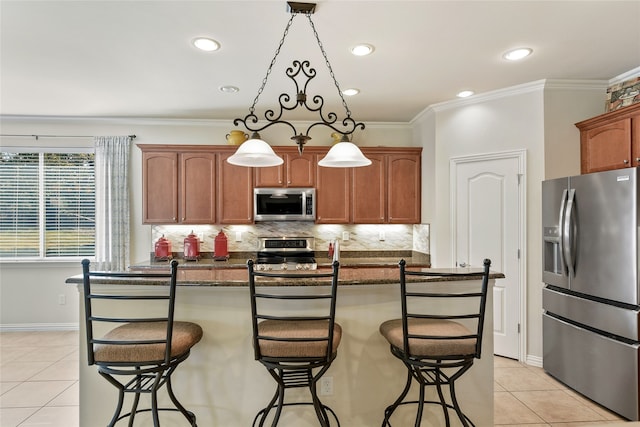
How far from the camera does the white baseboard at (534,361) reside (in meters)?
3.30

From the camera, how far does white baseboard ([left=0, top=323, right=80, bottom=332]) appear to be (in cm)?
441

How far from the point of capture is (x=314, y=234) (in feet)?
15.3

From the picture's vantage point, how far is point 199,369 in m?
2.11

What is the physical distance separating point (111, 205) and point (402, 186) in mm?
3723

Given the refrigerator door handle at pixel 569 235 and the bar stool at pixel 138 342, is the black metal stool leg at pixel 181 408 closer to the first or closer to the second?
the bar stool at pixel 138 342

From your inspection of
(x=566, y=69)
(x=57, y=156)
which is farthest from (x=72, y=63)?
(x=566, y=69)

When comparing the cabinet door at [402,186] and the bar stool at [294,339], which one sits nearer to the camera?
the bar stool at [294,339]

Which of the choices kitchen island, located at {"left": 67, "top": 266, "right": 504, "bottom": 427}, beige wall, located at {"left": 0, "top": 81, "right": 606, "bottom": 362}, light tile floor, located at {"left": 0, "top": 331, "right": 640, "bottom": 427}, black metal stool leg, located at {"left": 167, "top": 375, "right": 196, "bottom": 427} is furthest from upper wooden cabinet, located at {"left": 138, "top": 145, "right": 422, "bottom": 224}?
black metal stool leg, located at {"left": 167, "top": 375, "right": 196, "bottom": 427}

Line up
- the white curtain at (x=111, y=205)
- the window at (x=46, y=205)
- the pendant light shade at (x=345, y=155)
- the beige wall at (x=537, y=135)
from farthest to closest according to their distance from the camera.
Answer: the window at (x=46, y=205) → the white curtain at (x=111, y=205) → the beige wall at (x=537, y=135) → the pendant light shade at (x=345, y=155)

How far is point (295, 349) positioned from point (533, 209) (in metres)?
2.83

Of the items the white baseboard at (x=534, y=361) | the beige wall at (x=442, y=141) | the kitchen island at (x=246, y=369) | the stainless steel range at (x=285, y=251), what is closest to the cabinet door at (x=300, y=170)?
the beige wall at (x=442, y=141)

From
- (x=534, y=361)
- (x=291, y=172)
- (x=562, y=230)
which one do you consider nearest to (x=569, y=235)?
(x=562, y=230)

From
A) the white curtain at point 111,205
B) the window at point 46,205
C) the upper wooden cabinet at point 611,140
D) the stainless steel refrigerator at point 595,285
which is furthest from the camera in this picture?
the window at point 46,205

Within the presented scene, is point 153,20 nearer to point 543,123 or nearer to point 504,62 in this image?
point 504,62
